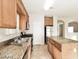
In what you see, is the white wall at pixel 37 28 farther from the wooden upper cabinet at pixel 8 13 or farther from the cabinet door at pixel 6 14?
the cabinet door at pixel 6 14

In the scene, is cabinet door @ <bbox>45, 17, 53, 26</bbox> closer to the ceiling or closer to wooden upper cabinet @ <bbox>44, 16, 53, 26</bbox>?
wooden upper cabinet @ <bbox>44, 16, 53, 26</bbox>

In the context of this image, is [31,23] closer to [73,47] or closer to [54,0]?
[54,0]

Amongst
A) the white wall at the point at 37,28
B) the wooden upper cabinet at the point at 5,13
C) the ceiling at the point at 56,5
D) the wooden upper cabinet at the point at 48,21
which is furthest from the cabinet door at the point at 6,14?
the wooden upper cabinet at the point at 48,21

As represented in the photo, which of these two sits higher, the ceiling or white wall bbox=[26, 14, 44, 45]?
the ceiling

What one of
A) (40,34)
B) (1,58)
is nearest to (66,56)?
(1,58)

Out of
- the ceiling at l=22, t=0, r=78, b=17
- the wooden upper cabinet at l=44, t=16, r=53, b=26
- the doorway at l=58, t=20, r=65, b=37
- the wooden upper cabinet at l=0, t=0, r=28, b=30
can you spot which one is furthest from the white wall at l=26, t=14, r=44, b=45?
the wooden upper cabinet at l=0, t=0, r=28, b=30

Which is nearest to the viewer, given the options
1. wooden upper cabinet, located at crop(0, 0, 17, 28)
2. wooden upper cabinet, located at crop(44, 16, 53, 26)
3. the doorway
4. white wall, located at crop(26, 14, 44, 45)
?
wooden upper cabinet, located at crop(0, 0, 17, 28)

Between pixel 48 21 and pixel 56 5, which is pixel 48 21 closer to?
pixel 48 21

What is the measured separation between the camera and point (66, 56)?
3871mm

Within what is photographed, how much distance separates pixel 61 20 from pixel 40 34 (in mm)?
2324

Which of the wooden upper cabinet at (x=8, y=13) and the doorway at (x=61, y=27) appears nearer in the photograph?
the wooden upper cabinet at (x=8, y=13)

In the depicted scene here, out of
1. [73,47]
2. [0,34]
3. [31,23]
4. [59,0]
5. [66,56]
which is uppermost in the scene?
[59,0]

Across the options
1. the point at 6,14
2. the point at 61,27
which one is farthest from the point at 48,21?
the point at 6,14

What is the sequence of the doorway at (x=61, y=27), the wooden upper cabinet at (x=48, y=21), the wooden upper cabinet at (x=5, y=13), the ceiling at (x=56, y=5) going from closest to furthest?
1. the wooden upper cabinet at (x=5, y=13)
2. the ceiling at (x=56, y=5)
3. the wooden upper cabinet at (x=48, y=21)
4. the doorway at (x=61, y=27)
